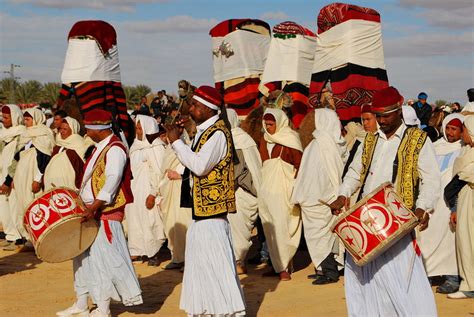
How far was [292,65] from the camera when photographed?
13.4m

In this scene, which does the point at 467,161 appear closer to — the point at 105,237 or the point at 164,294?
the point at 164,294

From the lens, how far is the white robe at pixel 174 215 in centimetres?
1090

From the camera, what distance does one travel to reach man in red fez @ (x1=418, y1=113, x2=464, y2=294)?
9.57 meters

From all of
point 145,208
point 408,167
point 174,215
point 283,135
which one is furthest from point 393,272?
point 145,208

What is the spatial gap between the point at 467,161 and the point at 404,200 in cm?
283

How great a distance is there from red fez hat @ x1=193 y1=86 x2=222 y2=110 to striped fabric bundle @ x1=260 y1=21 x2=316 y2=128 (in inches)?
241

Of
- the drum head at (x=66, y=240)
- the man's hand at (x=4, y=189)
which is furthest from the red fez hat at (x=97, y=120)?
the man's hand at (x=4, y=189)

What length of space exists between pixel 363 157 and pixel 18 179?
22.6ft

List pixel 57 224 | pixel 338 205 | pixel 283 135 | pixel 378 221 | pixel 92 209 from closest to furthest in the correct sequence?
1. pixel 378 221
2. pixel 338 205
3. pixel 57 224
4. pixel 92 209
5. pixel 283 135

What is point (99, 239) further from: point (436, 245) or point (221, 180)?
point (436, 245)

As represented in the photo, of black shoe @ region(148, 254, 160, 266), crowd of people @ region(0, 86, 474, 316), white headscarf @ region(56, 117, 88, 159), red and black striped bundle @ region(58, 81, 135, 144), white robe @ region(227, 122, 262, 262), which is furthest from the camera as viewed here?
red and black striped bundle @ region(58, 81, 135, 144)

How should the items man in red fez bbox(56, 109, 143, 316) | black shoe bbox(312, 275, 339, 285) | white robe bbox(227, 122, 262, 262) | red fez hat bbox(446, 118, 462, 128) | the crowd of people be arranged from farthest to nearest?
1. white robe bbox(227, 122, 262, 262)
2. black shoe bbox(312, 275, 339, 285)
3. red fez hat bbox(446, 118, 462, 128)
4. man in red fez bbox(56, 109, 143, 316)
5. the crowd of people

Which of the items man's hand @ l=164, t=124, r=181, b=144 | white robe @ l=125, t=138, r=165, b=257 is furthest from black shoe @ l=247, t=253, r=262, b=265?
man's hand @ l=164, t=124, r=181, b=144

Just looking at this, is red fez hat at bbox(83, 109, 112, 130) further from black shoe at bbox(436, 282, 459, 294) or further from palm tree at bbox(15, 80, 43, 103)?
palm tree at bbox(15, 80, 43, 103)
